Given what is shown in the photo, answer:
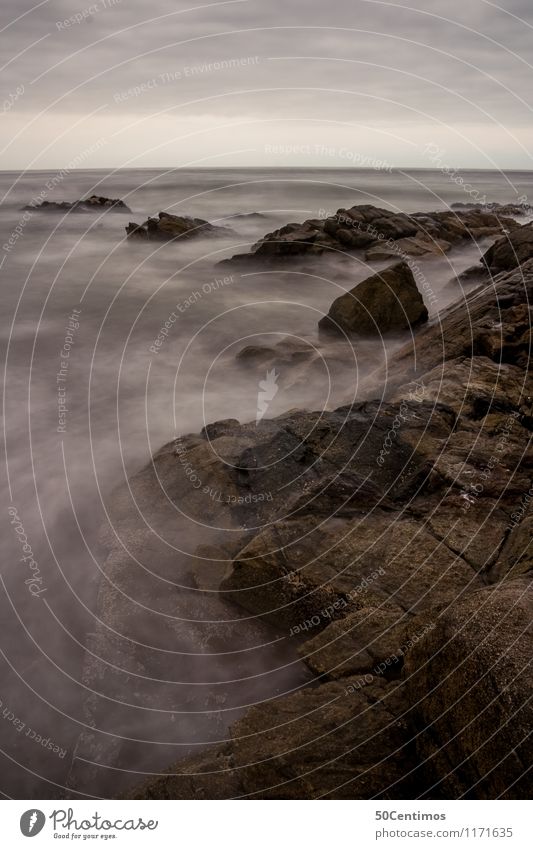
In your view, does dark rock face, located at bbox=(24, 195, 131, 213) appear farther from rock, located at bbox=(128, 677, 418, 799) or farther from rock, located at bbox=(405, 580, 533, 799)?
rock, located at bbox=(405, 580, 533, 799)

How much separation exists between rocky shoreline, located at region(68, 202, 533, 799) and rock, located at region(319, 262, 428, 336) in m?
2.96

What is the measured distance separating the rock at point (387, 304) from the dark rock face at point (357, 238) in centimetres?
1079

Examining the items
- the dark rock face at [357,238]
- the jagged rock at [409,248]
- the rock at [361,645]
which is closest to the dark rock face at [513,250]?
the jagged rock at [409,248]

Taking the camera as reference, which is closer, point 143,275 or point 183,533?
point 183,533

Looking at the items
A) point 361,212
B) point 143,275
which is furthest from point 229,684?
point 361,212

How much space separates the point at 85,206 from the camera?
4862 centimetres

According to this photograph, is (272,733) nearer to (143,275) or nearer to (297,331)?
(297,331)

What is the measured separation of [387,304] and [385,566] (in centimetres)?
966

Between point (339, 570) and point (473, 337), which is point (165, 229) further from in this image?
point (339, 570)

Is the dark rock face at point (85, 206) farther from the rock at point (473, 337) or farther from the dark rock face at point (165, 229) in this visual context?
the rock at point (473, 337)

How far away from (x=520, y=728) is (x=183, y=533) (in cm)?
499

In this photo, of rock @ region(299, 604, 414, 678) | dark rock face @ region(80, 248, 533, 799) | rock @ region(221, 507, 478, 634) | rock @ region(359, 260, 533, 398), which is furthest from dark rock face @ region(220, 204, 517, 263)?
rock @ region(299, 604, 414, 678)

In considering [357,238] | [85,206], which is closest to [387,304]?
[357,238]

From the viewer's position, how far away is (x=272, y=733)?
4.19 metres
